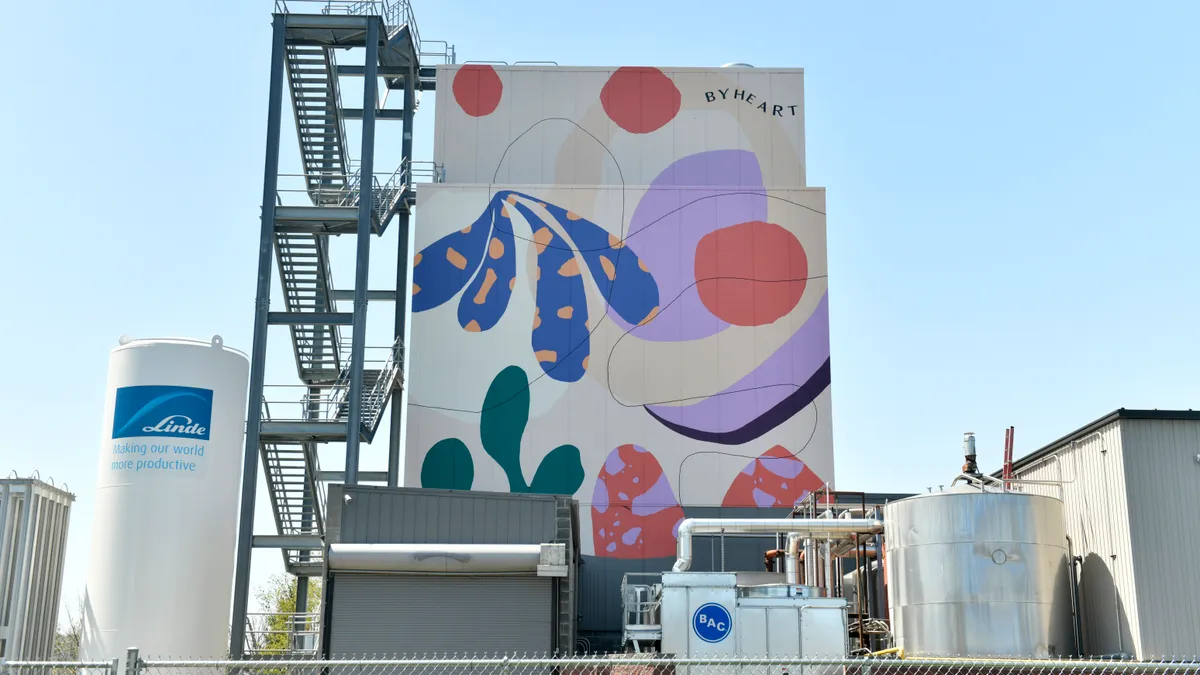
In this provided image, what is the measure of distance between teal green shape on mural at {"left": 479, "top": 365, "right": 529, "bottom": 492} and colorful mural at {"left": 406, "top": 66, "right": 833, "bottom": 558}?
5cm

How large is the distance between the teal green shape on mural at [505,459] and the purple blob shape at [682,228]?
15.2 ft

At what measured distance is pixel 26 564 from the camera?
23.2 meters

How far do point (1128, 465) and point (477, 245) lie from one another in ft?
73.9

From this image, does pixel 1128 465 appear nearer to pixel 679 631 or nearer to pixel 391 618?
pixel 679 631

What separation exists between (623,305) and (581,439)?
4.66 metres

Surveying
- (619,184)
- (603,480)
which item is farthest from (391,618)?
(619,184)

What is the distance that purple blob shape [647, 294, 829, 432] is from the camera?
38781 millimetres

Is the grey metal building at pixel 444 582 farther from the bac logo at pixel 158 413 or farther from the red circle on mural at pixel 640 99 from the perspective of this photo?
the red circle on mural at pixel 640 99

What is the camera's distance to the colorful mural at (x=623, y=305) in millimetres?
38344

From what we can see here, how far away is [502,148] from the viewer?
1655 inches

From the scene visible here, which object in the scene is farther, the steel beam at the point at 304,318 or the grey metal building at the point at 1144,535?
the steel beam at the point at 304,318

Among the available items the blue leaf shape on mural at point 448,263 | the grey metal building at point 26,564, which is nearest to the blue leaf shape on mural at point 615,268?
the blue leaf shape on mural at point 448,263

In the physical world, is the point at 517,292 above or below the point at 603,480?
above

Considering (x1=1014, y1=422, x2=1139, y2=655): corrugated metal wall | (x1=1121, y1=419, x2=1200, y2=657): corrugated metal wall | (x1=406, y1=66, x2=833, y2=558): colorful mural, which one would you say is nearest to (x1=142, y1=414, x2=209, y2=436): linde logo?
(x1=406, y1=66, x2=833, y2=558): colorful mural
